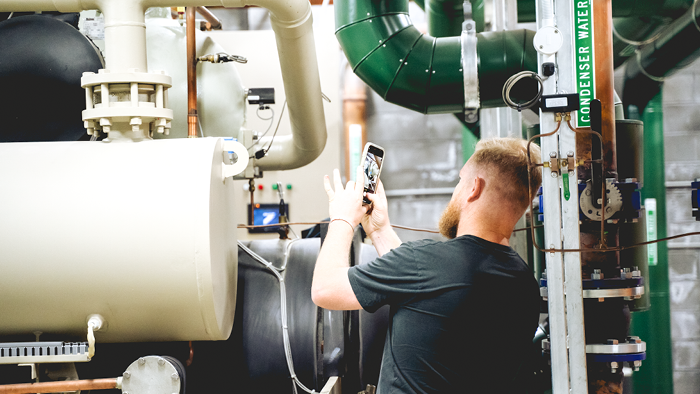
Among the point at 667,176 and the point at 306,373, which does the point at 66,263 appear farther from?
the point at 667,176

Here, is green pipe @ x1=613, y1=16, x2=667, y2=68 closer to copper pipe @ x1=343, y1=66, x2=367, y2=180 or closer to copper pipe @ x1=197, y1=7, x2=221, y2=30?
copper pipe @ x1=343, y1=66, x2=367, y2=180

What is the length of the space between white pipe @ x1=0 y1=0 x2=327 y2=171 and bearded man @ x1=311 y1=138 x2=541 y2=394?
0.67m

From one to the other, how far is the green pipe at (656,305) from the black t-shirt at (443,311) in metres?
2.18

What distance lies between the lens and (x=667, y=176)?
10.7 feet

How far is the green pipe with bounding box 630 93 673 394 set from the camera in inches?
109

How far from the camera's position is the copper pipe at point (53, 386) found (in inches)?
45.1

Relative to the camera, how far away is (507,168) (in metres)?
1.13

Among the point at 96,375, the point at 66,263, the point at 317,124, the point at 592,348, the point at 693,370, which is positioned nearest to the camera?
the point at 66,263

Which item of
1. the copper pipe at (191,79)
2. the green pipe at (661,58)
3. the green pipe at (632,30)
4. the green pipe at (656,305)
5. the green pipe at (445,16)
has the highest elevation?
the green pipe at (445,16)

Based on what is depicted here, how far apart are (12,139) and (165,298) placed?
28.4 inches

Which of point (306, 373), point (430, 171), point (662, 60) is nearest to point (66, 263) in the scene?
point (306, 373)

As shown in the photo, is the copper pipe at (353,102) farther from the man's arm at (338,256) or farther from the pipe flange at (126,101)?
the man's arm at (338,256)

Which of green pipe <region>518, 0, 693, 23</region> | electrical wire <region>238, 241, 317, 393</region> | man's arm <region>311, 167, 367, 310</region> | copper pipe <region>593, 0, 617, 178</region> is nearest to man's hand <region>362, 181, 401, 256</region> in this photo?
man's arm <region>311, 167, 367, 310</region>

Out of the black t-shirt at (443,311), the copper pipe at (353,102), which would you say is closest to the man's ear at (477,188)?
the black t-shirt at (443,311)
